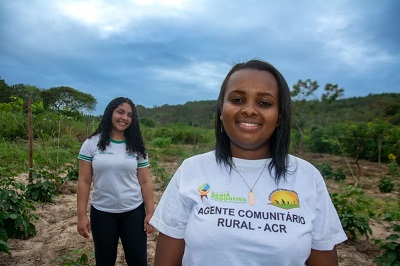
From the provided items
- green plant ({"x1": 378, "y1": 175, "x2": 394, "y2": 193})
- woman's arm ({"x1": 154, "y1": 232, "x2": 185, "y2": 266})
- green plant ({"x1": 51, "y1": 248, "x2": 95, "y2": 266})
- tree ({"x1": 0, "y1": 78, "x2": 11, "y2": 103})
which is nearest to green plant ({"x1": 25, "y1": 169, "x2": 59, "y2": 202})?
green plant ({"x1": 51, "y1": 248, "x2": 95, "y2": 266})

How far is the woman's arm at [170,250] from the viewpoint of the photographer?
1.16m

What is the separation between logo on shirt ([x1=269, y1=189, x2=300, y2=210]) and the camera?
1.09 meters

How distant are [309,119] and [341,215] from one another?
16.7m

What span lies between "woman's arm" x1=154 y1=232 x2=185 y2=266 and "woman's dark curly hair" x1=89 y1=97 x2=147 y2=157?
1.24m

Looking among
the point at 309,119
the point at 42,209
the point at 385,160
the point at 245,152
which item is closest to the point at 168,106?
the point at 309,119

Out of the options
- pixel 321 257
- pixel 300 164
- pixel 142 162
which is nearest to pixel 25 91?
pixel 142 162

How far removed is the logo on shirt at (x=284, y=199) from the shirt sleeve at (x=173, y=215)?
0.31m

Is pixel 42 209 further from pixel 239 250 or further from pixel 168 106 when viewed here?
pixel 168 106

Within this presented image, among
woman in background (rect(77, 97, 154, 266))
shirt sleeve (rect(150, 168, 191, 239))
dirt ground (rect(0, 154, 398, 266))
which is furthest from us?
dirt ground (rect(0, 154, 398, 266))

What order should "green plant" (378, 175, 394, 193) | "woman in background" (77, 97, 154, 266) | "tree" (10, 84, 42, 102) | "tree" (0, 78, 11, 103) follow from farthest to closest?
"tree" (10, 84, 42, 102), "tree" (0, 78, 11, 103), "green plant" (378, 175, 394, 193), "woman in background" (77, 97, 154, 266)

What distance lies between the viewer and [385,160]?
1166cm

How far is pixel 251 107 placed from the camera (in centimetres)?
117

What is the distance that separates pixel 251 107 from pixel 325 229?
0.51 m

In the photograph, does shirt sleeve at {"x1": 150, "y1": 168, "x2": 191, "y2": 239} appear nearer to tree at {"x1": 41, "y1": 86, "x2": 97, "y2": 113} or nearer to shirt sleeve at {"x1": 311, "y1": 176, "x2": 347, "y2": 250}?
shirt sleeve at {"x1": 311, "y1": 176, "x2": 347, "y2": 250}
